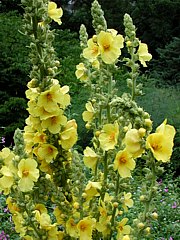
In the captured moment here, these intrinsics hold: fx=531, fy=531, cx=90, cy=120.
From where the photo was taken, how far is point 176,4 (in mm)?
12648

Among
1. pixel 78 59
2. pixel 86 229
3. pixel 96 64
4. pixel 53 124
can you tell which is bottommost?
pixel 86 229

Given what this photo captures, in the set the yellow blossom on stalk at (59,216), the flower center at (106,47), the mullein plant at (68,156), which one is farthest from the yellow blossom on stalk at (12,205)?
the flower center at (106,47)

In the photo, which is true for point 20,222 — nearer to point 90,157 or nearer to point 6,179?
point 6,179

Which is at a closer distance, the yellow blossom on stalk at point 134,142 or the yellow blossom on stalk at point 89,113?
the yellow blossom on stalk at point 134,142

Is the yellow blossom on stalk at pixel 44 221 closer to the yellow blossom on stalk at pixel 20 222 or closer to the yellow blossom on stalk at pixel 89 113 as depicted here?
the yellow blossom on stalk at pixel 20 222

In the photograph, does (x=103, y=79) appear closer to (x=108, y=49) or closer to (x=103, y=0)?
(x=108, y=49)

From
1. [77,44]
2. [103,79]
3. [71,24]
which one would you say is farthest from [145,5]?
[103,79]

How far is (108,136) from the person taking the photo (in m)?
1.32

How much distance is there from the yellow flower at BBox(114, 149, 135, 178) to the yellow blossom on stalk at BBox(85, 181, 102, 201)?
0.09m

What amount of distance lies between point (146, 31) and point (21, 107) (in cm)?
715

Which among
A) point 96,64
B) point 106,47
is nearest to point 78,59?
point 96,64

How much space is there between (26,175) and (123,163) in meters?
0.24

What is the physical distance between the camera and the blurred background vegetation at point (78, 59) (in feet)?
23.1

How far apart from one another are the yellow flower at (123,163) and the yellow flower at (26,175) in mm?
201
